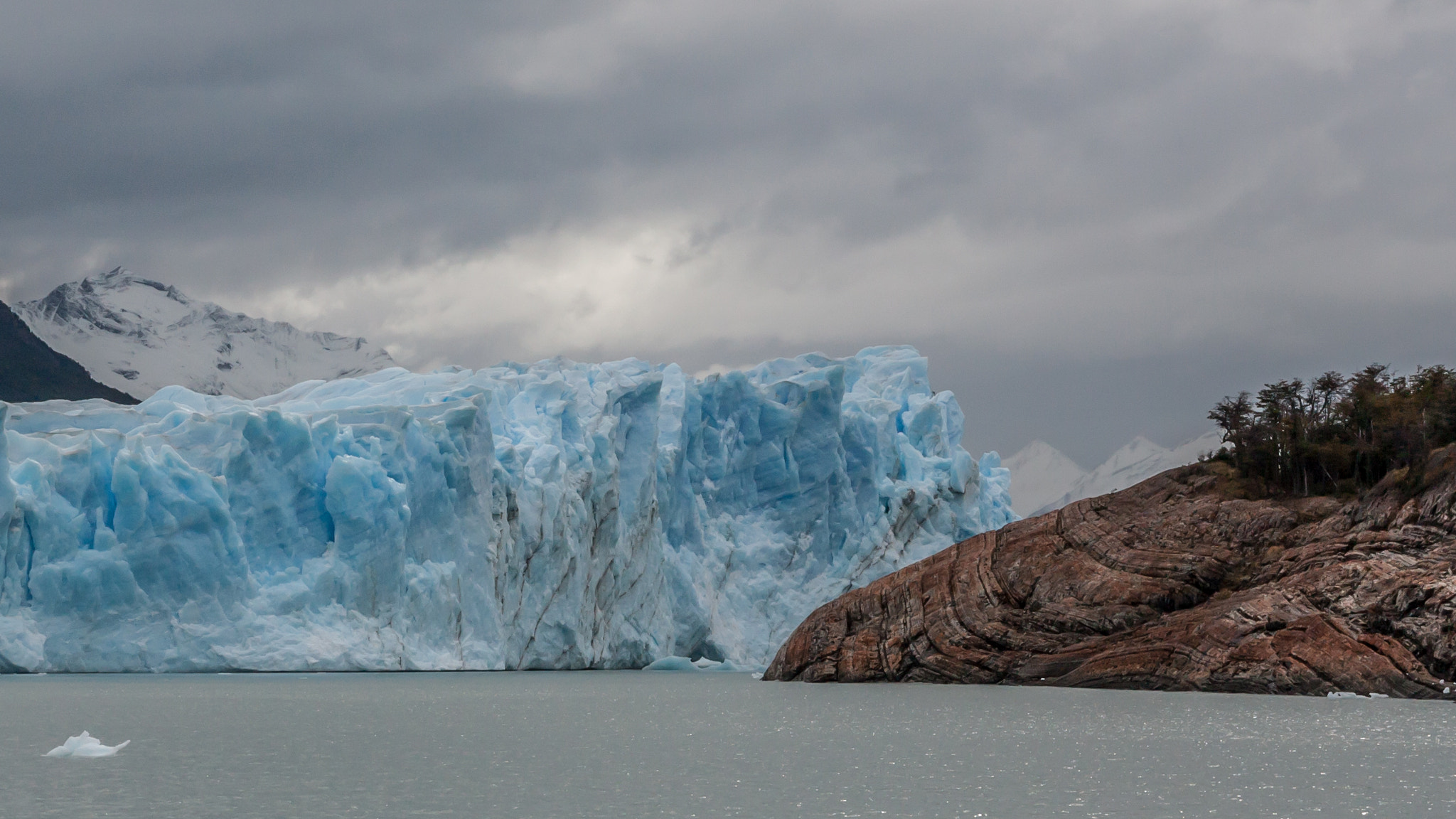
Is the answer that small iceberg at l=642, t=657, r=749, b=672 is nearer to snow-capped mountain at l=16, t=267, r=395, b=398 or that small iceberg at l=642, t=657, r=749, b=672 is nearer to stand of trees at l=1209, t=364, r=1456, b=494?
stand of trees at l=1209, t=364, r=1456, b=494

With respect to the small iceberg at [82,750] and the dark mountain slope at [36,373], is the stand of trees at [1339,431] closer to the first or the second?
the small iceberg at [82,750]

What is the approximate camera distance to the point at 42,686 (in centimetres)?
2977

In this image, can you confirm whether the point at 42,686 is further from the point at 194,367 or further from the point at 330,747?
the point at 194,367

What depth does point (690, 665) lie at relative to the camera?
4584 centimetres

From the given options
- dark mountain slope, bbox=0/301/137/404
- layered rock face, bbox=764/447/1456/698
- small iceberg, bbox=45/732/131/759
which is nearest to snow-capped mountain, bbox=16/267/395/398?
dark mountain slope, bbox=0/301/137/404

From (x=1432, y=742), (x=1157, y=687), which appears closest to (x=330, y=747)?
(x=1432, y=742)

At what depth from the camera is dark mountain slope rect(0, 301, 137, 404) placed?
87.9 m

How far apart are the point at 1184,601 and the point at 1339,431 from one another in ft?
21.7

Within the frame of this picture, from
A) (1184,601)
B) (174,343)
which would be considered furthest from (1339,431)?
(174,343)

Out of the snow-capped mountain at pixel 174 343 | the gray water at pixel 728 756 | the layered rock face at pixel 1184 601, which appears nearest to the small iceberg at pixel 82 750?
the gray water at pixel 728 756

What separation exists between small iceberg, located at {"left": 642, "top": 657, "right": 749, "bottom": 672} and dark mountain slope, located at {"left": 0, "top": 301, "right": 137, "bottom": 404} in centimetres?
5378

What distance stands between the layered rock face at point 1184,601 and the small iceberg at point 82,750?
774 inches

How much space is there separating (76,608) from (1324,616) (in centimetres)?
2644

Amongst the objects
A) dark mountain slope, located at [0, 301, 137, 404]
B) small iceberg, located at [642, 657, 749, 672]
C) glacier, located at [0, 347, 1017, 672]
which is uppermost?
dark mountain slope, located at [0, 301, 137, 404]
